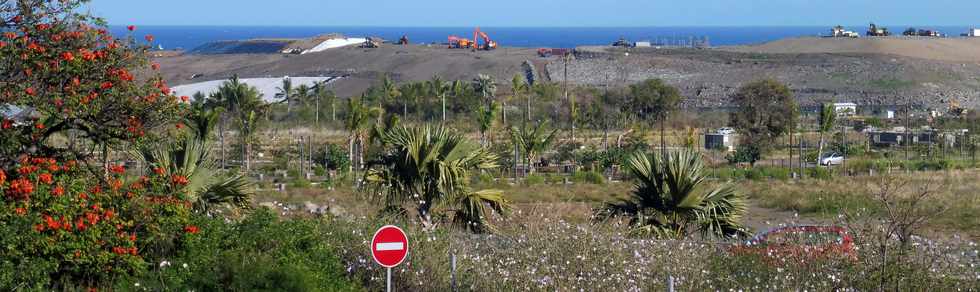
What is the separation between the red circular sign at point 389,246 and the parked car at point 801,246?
4.37 meters

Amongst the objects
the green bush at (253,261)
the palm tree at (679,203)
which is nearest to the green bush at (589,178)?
the palm tree at (679,203)

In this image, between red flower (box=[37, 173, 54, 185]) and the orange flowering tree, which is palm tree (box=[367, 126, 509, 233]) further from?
red flower (box=[37, 173, 54, 185])

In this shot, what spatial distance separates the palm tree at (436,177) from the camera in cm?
1738

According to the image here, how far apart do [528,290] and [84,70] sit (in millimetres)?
5752

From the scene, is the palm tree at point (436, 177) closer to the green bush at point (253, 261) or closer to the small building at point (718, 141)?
the green bush at point (253, 261)

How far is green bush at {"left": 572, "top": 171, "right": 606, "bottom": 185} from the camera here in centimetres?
4006

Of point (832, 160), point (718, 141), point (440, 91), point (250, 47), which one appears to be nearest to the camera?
point (832, 160)

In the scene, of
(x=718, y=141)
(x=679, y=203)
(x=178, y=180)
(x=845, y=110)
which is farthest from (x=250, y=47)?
(x=178, y=180)

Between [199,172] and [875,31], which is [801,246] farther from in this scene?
[875,31]

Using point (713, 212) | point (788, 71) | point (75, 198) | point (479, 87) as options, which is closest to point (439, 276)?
point (75, 198)

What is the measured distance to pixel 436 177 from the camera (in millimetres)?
17484

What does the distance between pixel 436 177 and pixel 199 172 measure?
11.4ft

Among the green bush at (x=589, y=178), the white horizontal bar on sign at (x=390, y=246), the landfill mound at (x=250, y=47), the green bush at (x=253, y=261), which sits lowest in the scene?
the green bush at (x=589, y=178)

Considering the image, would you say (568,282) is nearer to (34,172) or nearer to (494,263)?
(494,263)
